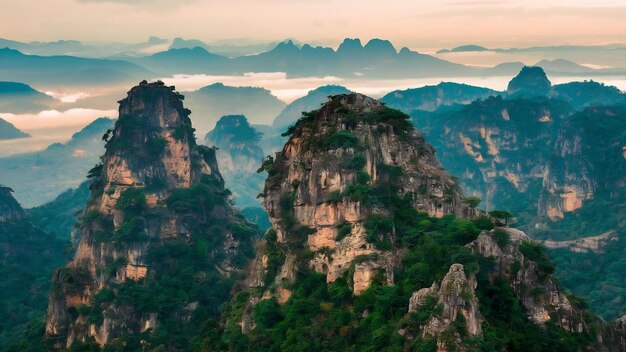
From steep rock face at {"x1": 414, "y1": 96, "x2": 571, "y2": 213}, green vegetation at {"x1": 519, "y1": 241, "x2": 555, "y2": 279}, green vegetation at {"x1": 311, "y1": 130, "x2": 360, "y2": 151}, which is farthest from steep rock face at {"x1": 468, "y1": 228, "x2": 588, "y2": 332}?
steep rock face at {"x1": 414, "y1": 96, "x2": 571, "y2": 213}

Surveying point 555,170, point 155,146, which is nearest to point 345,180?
point 155,146

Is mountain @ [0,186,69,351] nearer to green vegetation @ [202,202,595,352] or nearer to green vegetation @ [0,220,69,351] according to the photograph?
green vegetation @ [0,220,69,351]

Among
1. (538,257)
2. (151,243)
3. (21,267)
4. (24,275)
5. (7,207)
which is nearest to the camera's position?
(538,257)

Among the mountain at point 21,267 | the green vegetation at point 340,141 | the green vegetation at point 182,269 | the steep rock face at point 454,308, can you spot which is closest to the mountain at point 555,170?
the green vegetation at point 182,269

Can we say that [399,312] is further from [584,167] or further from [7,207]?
[7,207]

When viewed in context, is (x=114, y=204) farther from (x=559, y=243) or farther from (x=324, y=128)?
(x=559, y=243)

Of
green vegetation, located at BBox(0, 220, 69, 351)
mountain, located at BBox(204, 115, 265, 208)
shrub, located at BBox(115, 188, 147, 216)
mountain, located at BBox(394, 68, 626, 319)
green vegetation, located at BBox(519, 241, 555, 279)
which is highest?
green vegetation, located at BBox(519, 241, 555, 279)
